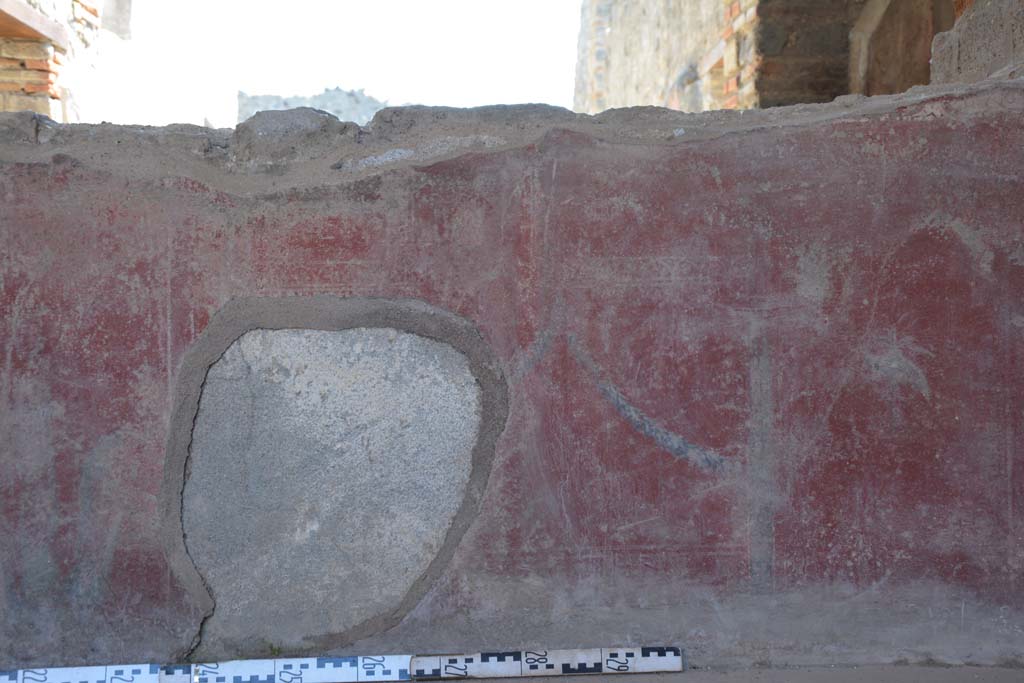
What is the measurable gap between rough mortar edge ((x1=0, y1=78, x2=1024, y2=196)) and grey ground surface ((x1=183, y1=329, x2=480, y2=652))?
1.19 feet

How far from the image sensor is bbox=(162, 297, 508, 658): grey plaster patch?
1.84 metres

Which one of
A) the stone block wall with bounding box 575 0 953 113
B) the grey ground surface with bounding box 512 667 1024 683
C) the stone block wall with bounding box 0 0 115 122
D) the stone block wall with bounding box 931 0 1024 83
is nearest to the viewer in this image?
the grey ground surface with bounding box 512 667 1024 683

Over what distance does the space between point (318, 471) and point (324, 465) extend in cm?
2

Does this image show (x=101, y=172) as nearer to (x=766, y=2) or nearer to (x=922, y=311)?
(x=922, y=311)

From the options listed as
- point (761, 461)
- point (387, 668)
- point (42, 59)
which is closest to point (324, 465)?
point (387, 668)

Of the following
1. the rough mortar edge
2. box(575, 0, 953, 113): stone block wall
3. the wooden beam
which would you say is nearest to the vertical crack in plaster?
the rough mortar edge

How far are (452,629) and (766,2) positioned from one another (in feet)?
13.5

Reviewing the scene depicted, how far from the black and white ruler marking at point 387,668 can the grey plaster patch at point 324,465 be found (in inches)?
1.7

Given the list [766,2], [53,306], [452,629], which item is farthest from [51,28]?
[452,629]

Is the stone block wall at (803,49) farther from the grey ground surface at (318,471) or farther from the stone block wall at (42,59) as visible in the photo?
the stone block wall at (42,59)

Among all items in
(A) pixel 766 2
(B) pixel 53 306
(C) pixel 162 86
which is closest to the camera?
(B) pixel 53 306

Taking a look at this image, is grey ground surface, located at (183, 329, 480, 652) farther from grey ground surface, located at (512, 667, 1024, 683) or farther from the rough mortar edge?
grey ground surface, located at (512, 667, 1024, 683)

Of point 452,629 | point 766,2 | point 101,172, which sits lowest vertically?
point 452,629

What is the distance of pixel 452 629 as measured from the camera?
1.87 metres
